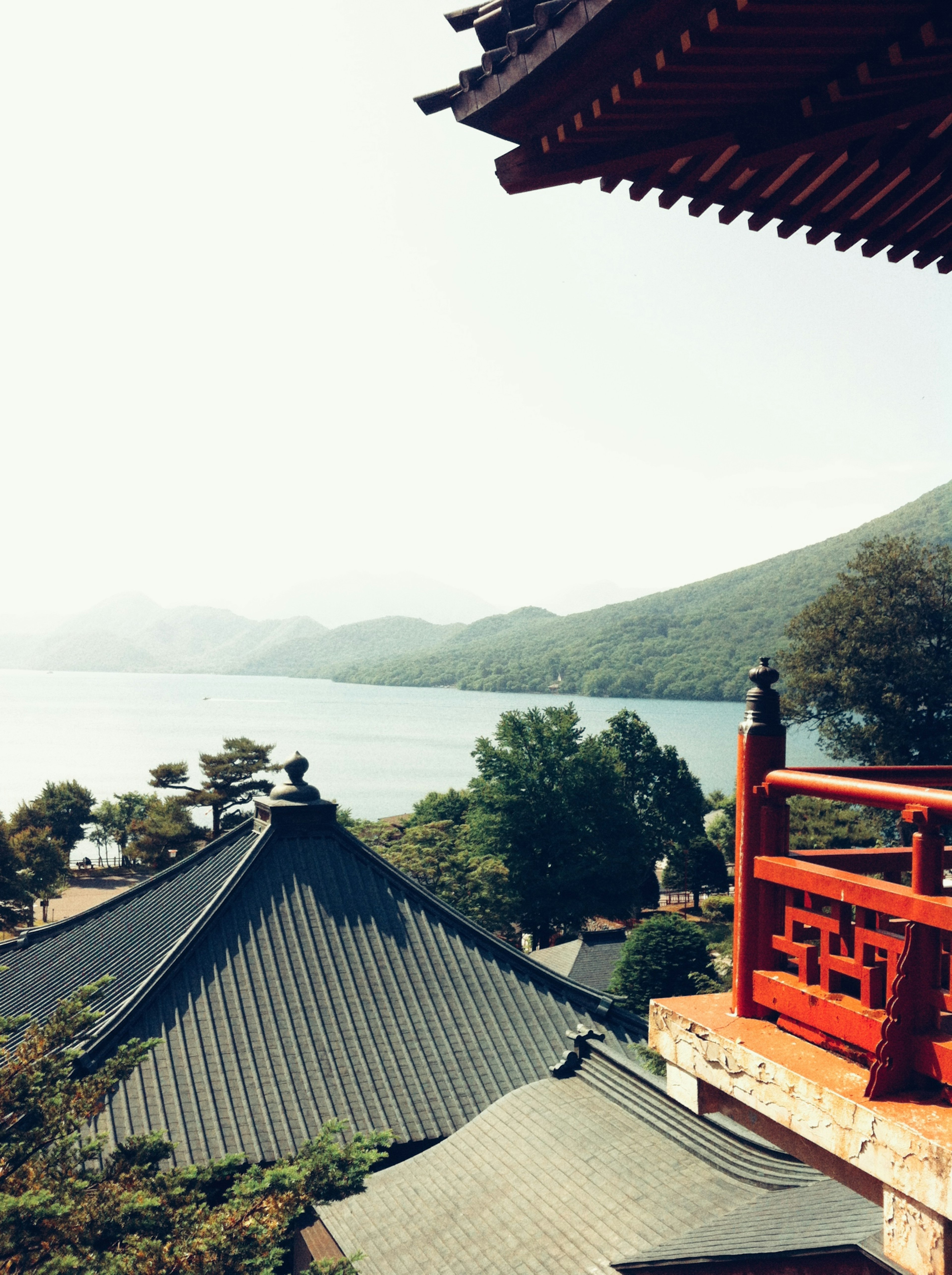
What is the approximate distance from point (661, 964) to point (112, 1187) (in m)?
18.1

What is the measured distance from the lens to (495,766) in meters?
38.4

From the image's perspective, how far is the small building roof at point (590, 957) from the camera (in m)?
25.9

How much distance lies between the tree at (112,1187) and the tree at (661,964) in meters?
15.8

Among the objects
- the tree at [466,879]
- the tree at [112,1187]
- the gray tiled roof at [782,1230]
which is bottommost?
the tree at [466,879]

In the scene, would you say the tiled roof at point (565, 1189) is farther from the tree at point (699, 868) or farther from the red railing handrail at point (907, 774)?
the tree at point (699, 868)

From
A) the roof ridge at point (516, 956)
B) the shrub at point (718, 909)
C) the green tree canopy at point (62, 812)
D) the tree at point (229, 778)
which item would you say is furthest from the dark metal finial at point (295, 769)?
the green tree canopy at point (62, 812)

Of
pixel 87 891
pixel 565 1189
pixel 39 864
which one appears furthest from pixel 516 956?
pixel 87 891

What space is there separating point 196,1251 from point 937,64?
8.08m

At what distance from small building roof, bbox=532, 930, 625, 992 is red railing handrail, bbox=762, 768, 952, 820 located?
2296 cm

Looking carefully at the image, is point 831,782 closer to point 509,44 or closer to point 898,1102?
point 898,1102

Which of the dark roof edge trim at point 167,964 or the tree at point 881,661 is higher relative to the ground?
the tree at point 881,661

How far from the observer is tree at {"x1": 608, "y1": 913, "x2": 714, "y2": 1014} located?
75.8 feet

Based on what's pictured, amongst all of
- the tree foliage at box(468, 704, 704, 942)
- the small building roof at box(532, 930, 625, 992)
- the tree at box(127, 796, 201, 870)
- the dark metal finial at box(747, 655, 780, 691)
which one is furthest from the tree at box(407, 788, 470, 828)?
the dark metal finial at box(747, 655, 780, 691)

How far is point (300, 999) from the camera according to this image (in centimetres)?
1369
